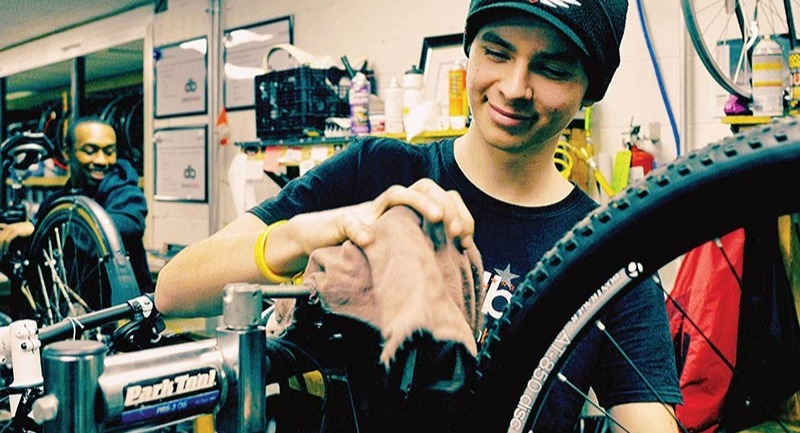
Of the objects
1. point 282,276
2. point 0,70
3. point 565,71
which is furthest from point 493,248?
point 0,70

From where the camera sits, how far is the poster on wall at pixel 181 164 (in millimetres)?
4230

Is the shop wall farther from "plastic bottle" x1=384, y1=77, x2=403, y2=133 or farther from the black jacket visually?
the black jacket

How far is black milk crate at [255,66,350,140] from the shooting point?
3090 mm

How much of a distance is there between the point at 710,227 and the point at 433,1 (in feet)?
8.95

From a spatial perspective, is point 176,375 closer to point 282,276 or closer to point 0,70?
point 282,276

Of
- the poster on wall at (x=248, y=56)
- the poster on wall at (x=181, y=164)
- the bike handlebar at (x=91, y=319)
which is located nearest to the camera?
the bike handlebar at (x=91, y=319)

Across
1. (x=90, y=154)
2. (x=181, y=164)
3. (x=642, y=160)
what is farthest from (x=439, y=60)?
(x=181, y=164)

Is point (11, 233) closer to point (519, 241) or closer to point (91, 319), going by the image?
point (91, 319)

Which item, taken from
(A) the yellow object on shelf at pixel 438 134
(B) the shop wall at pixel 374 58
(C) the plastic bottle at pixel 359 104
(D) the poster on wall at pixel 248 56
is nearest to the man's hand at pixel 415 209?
(A) the yellow object on shelf at pixel 438 134

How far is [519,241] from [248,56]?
3.13 m

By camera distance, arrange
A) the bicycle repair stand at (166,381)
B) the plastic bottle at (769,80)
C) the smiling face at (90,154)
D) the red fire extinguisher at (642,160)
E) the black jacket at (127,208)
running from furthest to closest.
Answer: the smiling face at (90,154)
the black jacket at (127,208)
the red fire extinguisher at (642,160)
the plastic bottle at (769,80)
the bicycle repair stand at (166,381)

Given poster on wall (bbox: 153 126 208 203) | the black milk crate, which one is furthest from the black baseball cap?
poster on wall (bbox: 153 126 208 203)

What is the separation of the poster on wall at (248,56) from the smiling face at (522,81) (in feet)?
8.96

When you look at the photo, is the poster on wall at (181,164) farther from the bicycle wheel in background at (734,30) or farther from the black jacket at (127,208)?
the bicycle wheel in background at (734,30)
